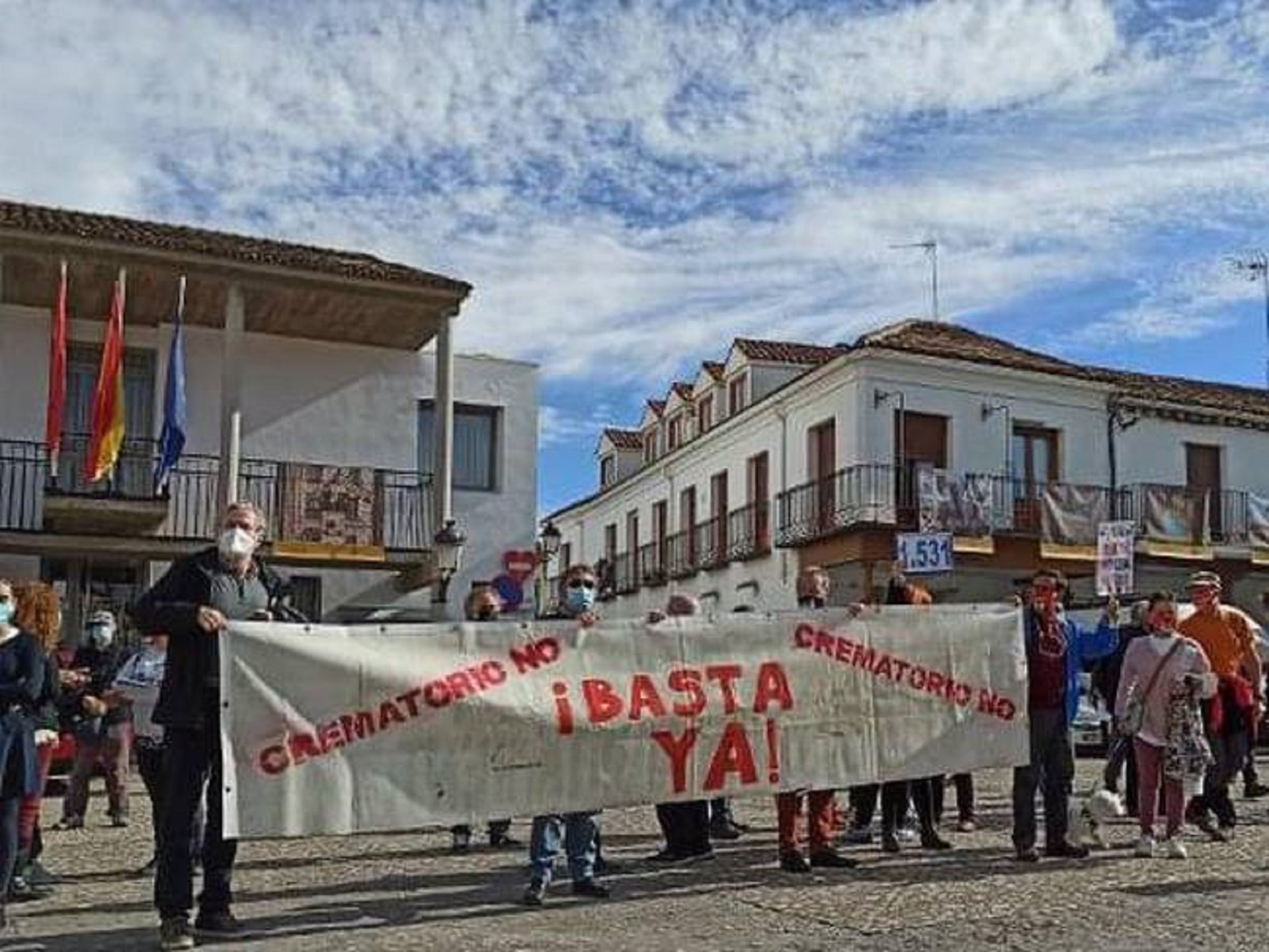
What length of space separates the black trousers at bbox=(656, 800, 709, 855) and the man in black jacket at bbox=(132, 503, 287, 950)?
10.5 ft

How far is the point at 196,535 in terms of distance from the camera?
2173 centimetres

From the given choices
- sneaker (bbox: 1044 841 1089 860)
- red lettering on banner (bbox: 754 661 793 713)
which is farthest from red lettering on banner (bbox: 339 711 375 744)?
sneaker (bbox: 1044 841 1089 860)

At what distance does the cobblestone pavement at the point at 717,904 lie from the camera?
7.02m

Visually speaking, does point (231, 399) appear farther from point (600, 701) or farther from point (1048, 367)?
point (1048, 367)

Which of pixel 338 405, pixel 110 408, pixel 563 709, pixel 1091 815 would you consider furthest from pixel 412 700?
pixel 338 405

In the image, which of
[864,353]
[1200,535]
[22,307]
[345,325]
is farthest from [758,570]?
[22,307]

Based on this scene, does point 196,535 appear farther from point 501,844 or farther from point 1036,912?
point 1036,912

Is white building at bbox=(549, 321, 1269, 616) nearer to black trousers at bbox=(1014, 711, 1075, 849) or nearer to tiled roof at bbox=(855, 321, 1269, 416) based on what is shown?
tiled roof at bbox=(855, 321, 1269, 416)

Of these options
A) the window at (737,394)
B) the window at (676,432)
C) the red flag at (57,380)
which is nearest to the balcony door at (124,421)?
the red flag at (57,380)

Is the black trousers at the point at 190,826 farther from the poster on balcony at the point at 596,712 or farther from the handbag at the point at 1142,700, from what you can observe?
the handbag at the point at 1142,700

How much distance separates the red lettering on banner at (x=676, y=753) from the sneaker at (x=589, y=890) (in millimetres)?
668

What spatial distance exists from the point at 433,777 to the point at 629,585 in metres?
34.9

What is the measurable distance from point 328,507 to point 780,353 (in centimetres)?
1895

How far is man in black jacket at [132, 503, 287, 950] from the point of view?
700 centimetres
